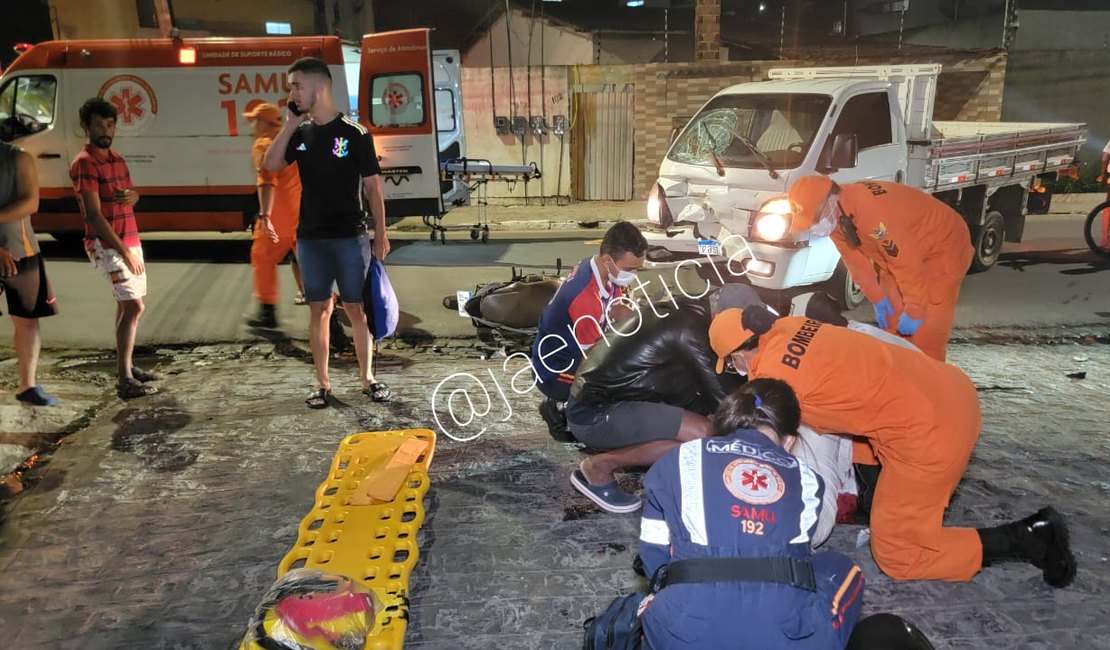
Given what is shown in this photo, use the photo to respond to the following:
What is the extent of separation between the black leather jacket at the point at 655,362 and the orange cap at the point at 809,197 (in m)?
1.42

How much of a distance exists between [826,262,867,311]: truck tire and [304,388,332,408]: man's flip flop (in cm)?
456

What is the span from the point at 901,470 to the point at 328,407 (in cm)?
353

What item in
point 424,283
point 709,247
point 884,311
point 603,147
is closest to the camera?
point 884,311

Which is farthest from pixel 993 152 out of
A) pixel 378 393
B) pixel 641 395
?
pixel 378 393

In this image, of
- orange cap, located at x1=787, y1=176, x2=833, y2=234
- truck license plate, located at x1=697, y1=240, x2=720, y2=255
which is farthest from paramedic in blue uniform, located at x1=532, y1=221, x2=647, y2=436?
truck license plate, located at x1=697, y1=240, x2=720, y2=255

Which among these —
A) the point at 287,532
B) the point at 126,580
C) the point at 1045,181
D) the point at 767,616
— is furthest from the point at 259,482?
the point at 1045,181

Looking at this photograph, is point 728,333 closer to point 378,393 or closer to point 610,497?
point 610,497

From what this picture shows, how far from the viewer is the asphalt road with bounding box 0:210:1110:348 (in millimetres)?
6855

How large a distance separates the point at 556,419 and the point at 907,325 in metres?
2.12

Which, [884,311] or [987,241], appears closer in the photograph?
[884,311]

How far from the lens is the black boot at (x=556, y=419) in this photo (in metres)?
4.20

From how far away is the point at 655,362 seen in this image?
3441 mm

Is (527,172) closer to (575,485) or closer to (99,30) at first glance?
(575,485)

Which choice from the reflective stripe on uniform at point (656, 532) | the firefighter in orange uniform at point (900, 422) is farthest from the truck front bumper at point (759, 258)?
the reflective stripe on uniform at point (656, 532)
